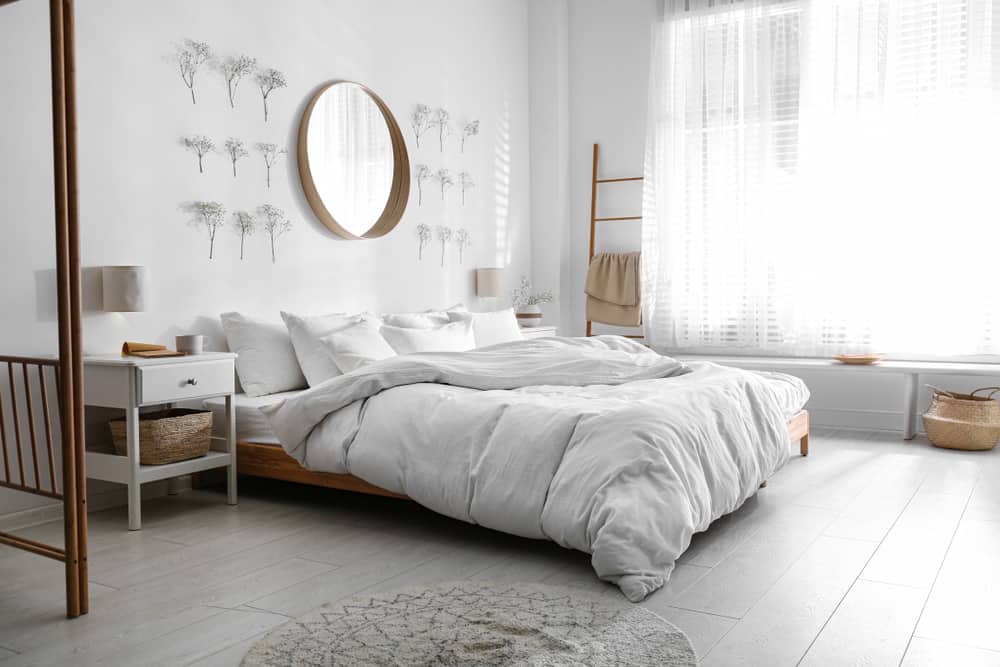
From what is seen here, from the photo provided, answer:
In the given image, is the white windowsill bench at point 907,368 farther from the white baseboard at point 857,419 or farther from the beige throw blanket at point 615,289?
the beige throw blanket at point 615,289

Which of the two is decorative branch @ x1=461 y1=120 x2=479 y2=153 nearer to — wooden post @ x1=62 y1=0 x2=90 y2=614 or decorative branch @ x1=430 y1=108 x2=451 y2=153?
decorative branch @ x1=430 y1=108 x2=451 y2=153

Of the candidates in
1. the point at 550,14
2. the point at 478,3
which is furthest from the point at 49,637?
the point at 550,14

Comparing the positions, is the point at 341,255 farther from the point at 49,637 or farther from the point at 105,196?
the point at 49,637

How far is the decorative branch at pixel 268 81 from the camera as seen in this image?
4.32 metres

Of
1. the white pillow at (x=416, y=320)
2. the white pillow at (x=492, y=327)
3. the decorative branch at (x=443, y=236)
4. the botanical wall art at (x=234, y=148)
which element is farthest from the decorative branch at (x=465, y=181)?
the botanical wall art at (x=234, y=148)

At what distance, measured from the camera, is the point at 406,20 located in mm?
5375

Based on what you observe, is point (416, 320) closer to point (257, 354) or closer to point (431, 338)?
point (431, 338)

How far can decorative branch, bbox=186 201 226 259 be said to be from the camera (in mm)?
3992

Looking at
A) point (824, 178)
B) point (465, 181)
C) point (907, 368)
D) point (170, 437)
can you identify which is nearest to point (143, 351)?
point (170, 437)

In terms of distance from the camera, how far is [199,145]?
3996 mm

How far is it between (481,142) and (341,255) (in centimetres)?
180

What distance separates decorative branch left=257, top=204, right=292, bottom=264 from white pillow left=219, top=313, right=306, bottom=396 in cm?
47

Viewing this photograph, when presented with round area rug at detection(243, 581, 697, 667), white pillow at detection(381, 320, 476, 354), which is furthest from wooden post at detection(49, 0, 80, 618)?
white pillow at detection(381, 320, 476, 354)

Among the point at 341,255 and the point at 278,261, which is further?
the point at 341,255
